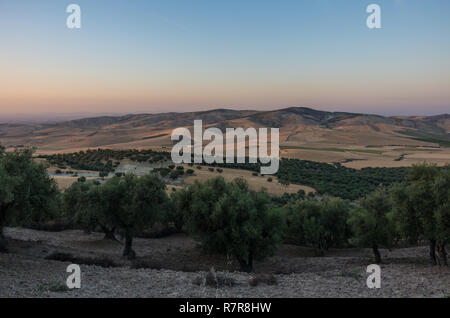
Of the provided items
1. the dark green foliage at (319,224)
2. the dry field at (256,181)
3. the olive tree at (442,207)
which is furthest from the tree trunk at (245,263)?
the dry field at (256,181)

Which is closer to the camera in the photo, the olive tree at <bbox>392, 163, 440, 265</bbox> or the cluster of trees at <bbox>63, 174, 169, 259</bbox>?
the olive tree at <bbox>392, 163, 440, 265</bbox>

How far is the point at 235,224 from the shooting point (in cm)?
1980

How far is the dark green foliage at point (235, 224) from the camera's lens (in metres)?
19.7

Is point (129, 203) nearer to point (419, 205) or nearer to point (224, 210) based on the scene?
point (224, 210)

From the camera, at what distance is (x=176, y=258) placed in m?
23.3

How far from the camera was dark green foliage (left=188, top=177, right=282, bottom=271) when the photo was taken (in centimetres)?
1967

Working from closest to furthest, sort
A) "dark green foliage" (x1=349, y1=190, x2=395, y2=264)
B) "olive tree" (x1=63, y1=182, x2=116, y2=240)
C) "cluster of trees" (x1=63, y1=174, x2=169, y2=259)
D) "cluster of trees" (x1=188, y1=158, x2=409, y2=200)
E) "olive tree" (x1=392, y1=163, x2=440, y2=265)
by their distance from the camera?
1. "olive tree" (x1=392, y1=163, x2=440, y2=265)
2. "dark green foliage" (x1=349, y1=190, x2=395, y2=264)
3. "cluster of trees" (x1=63, y1=174, x2=169, y2=259)
4. "olive tree" (x1=63, y1=182, x2=116, y2=240)
5. "cluster of trees" (x1=188, y1=158, x2=409, y2=200)

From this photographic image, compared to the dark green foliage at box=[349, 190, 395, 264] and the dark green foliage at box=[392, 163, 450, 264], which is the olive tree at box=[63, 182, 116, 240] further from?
the dark green foliage at box=[392, 163, 450, 264]

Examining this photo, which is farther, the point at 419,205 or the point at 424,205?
the point at 419,205

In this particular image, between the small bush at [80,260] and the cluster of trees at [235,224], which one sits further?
the cluster of trees at [235,224]

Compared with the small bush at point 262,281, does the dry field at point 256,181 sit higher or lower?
lower

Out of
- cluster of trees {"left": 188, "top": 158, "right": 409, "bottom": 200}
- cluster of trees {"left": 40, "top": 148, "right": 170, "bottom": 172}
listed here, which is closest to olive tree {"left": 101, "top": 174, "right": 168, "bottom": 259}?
cluster of trees {"left": 188, "top": 158, "right": 409, "bottom": 200}

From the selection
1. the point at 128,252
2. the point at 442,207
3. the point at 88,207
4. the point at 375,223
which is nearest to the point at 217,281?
the point at 128,252

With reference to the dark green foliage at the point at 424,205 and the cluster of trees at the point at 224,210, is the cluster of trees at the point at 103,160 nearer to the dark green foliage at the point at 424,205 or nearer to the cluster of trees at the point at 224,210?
the cluster of trees at the point at 224,210
